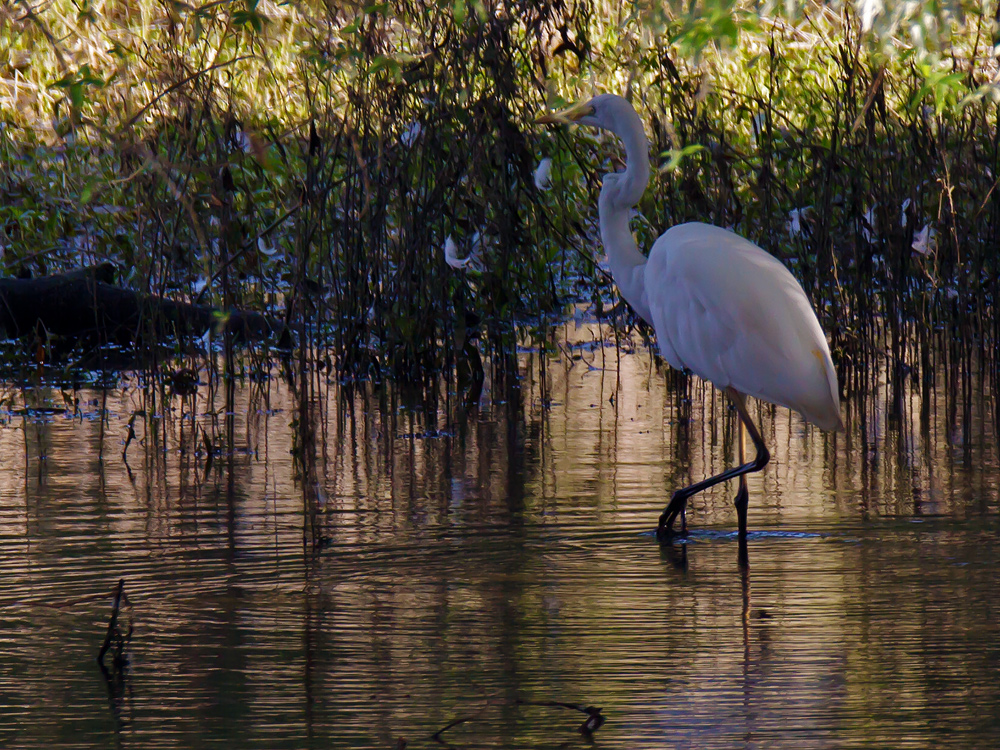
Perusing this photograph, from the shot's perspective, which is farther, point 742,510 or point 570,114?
point 570,114

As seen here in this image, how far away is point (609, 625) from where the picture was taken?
341 centimetres

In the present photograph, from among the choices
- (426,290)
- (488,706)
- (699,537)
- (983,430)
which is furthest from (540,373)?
(488,706)

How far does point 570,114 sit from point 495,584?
1.99 meters

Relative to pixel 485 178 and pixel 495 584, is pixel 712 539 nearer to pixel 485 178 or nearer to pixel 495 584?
pixel 495 584

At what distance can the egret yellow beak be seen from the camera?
16.8 feet

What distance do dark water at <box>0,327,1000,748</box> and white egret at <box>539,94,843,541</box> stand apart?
282mm

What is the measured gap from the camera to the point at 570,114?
516 cm

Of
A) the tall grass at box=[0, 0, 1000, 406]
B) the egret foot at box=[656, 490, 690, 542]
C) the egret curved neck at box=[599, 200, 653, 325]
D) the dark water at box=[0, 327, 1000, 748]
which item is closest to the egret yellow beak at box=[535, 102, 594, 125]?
the tall grass at box=[0, 0, 1000, 406]

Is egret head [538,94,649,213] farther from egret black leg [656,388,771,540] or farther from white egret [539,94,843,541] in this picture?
egret black leg [656,388,771,540]

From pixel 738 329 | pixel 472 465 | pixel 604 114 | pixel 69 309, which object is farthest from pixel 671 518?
pixel 69 309

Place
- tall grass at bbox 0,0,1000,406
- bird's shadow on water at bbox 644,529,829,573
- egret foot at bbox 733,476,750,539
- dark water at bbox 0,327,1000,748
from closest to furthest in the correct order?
dark water at bbox 0,327,1000,748 → bird's shadow on water at bbox 644,529,829,573 → egret foot at bbox 733,476,750,539 → tall grass at bbox 0,0,1000,406

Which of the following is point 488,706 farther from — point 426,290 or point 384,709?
point 426,290

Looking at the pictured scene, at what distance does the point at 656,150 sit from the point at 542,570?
3.29 m

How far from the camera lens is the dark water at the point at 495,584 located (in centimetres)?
283
